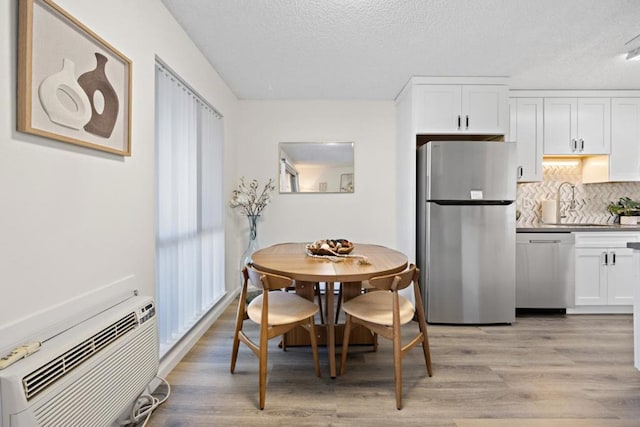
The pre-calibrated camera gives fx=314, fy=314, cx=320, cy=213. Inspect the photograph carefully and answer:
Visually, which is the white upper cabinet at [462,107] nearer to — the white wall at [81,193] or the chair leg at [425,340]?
the chair leg at [425,340]

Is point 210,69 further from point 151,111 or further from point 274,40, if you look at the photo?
point 151,111

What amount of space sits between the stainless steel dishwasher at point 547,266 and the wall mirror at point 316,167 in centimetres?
200

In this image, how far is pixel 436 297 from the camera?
302 centimetres

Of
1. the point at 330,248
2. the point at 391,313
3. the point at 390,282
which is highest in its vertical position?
the point at 330,248

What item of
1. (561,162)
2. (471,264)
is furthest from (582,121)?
(471,264)

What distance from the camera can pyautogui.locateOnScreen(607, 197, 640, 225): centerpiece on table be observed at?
3.51 m

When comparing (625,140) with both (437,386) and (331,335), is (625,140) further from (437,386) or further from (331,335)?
(331,335)

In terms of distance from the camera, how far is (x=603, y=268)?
3227mm

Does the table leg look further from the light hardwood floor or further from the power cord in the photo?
the power cord

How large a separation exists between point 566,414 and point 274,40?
3.11 meters

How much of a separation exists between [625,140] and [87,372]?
16.5 ft

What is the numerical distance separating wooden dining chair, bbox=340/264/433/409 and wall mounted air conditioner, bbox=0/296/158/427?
1182 millimetres

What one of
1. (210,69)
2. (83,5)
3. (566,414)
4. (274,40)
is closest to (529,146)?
(566,414)

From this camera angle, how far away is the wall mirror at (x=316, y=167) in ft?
13.0
